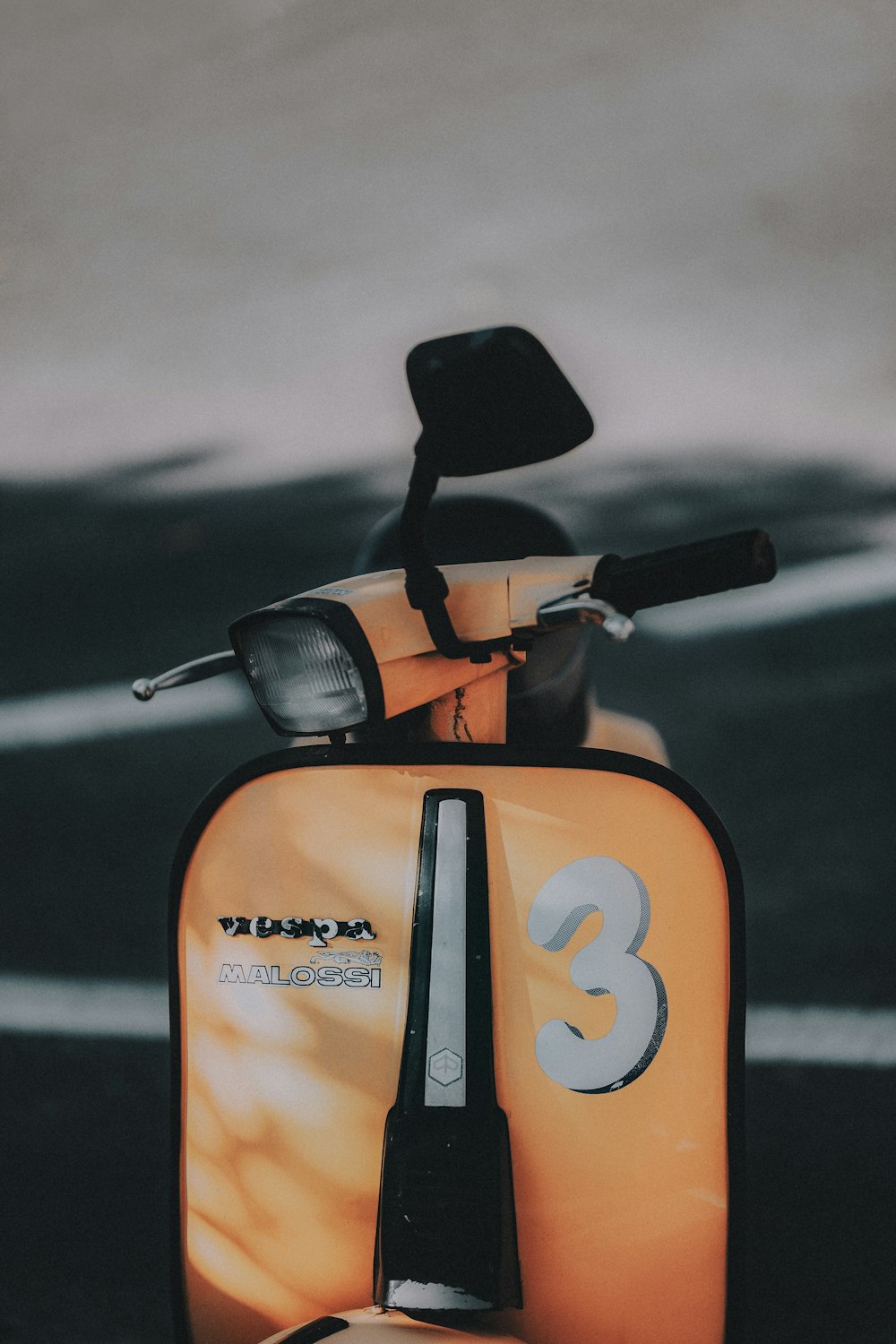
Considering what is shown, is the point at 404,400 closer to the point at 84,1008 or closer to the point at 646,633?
the point at 646,633

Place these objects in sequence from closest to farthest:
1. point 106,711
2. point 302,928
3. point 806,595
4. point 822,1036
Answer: point 302,928
point 822,1036
point 806,595
point 106,711

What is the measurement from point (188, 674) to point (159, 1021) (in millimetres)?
1375

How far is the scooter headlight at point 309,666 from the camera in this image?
0.70 metres

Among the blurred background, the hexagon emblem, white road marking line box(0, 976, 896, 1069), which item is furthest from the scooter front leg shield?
white road marking line box(0, 976, 896, 1069)

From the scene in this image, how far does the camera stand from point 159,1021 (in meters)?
2.01

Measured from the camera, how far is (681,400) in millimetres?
1888

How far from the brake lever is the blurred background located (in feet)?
3.68

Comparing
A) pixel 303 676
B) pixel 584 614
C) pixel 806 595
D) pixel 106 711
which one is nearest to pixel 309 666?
pixel 303 676

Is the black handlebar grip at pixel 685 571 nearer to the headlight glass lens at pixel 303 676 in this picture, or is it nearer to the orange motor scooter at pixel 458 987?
the orange motor scooter at pixel 458 987

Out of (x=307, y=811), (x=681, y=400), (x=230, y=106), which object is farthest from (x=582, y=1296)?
(x=230, y=106)

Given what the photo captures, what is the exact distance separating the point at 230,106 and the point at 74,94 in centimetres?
34

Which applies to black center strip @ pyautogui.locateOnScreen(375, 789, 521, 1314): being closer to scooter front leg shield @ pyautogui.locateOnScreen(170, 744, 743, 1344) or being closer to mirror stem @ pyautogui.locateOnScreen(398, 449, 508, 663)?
scooter front leg shield @ pyautogui.locateOnScreen(170, 744, 743, 1344)

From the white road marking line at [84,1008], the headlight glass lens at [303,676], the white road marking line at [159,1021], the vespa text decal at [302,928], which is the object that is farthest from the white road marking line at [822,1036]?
the headlight glass lens at [303,676]

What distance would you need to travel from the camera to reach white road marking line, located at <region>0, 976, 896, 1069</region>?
6.03ft
